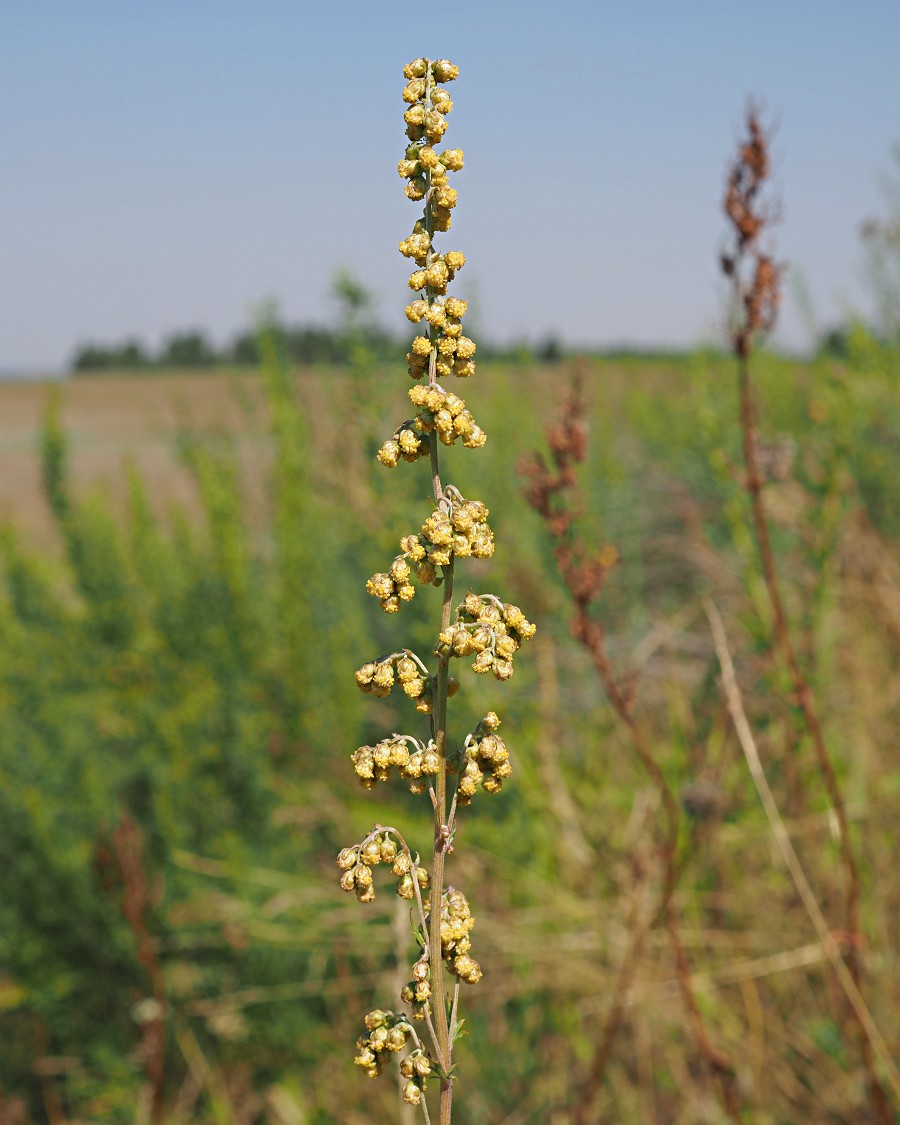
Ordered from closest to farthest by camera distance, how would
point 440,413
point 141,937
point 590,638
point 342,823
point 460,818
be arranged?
point 440,413, point 590,638, point 141,937, point 460,818, point 342,823

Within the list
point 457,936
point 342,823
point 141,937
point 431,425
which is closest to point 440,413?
point 431,425

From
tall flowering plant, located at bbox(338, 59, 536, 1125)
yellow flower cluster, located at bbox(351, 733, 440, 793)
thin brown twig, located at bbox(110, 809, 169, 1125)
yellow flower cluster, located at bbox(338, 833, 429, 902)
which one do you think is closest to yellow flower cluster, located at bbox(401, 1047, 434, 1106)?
tall flowering plant, located at bbox(338, 59, 536, 1125)

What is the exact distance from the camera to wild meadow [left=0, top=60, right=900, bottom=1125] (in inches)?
92.2

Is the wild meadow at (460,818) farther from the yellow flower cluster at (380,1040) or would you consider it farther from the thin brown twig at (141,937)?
the yellow flower cluster at (380,1040)

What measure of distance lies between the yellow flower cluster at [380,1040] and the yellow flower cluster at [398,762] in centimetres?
23

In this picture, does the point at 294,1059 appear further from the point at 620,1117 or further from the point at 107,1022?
the point at 620,1117

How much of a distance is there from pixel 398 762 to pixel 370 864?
0.42ft

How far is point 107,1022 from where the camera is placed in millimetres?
3070

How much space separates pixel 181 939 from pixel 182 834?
35 centimetres

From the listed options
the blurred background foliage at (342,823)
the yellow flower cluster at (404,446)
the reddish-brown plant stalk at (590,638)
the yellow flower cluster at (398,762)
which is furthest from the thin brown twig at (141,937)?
the yellow flower cluster at (404,446)

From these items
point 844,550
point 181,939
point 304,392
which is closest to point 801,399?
point 844,550

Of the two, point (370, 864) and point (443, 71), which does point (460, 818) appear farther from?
point (443, 71)

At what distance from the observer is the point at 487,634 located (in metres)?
0.88

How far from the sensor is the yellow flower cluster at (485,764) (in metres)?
0.89
